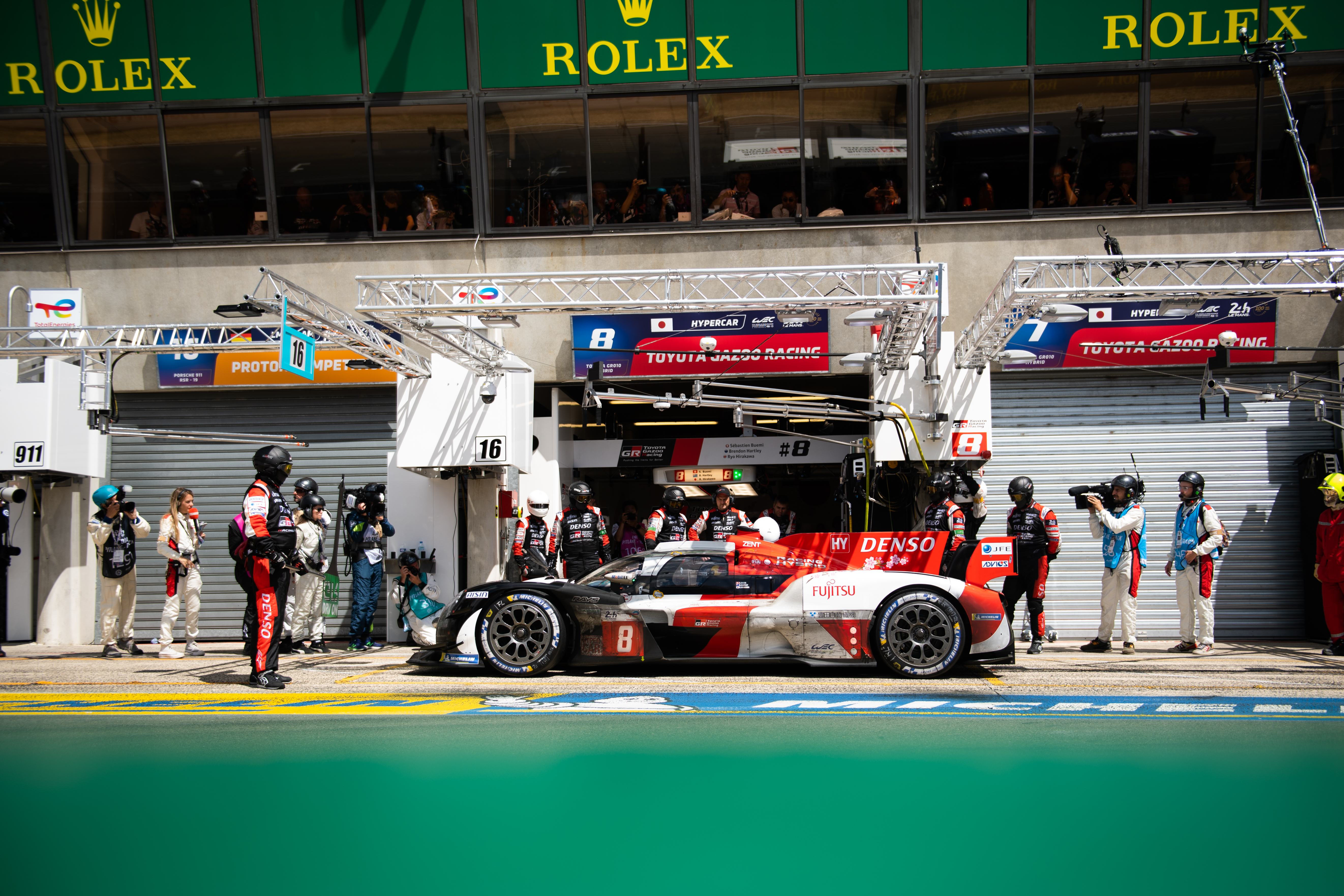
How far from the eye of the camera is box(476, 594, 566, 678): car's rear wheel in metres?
8.46

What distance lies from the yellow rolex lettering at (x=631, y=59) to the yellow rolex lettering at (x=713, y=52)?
63 cm

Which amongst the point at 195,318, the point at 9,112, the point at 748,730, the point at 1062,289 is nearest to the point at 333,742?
the point at 748,730

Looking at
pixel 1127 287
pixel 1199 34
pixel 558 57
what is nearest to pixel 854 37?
pixel 558 57

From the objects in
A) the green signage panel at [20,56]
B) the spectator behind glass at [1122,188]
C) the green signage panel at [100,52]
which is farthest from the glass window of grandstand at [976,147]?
the green signage panel at [20,56]

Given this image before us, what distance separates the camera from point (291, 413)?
1429 cm

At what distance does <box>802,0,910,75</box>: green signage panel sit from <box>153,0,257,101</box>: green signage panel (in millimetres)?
7587

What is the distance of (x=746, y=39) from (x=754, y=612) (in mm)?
8579

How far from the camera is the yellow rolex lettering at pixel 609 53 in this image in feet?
45.0

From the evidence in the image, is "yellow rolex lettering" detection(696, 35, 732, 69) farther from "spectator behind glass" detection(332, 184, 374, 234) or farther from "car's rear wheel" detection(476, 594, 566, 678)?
"car's rear wheel" detection(476, 594, 566, 678)

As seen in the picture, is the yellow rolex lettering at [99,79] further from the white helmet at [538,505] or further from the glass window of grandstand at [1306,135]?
the glass window of grandstand at [1306,135]

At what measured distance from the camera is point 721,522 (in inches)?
497

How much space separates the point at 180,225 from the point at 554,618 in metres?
9.41

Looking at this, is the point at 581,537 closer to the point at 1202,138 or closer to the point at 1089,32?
the point at 1089,32

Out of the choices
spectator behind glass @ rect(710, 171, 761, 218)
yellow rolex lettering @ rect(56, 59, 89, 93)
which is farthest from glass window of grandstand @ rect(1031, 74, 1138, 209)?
yellow rolex lettering @ rect(56, 59, 89, 93)
